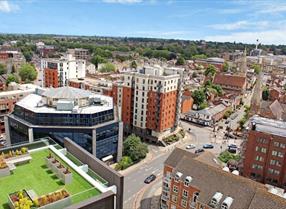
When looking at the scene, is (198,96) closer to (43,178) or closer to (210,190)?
(210,190)

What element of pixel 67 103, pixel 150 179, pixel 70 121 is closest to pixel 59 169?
pixel 70 121

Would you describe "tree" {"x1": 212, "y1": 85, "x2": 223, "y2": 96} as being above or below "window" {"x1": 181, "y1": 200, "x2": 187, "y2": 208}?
above

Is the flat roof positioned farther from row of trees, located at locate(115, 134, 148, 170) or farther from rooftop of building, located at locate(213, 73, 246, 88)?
rooftop of building, located at locate(213, 73, 246, 88)

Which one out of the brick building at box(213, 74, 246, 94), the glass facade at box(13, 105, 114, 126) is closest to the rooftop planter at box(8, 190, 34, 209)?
the glass facade at box(13, 105, 114, 126)

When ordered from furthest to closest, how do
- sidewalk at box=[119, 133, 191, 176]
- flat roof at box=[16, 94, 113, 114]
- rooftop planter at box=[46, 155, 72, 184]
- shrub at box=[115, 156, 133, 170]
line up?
sidewalk at box=[119, 133, 191, 176] → shrub at box=[115, 156, 133, 170] → flat roof at box=[16, 94, 113, 114] → rooftop planter at box=[46, 155, 72, 184]

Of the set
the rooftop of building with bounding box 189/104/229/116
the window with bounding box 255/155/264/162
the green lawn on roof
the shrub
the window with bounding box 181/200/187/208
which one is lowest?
the shrub

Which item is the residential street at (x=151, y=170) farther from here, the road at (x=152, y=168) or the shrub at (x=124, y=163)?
the shrub at (x=124, y=163)

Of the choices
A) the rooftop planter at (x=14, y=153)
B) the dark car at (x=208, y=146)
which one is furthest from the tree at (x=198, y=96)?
the rooftop planter at (x=14, y=153)

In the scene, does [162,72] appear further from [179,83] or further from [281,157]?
[281,157]
